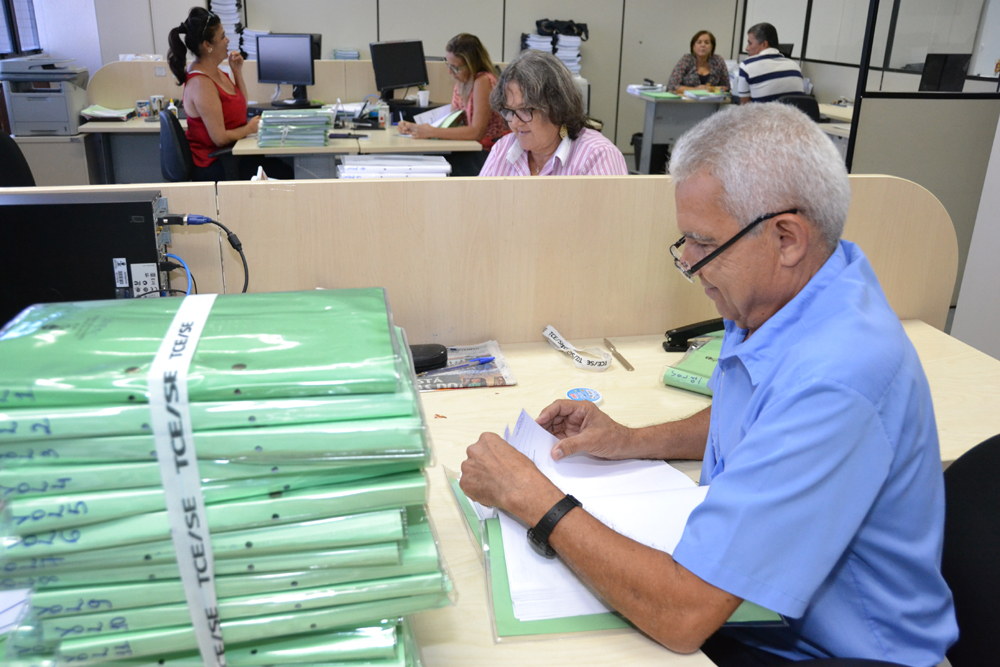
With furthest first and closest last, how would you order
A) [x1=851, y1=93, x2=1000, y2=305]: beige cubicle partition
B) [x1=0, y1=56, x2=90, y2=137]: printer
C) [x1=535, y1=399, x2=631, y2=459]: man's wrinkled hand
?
[x1=0, y1=56, x2=90, y2=137]: printer → [x1=851, y1=93, x2=1000, y2=305]: beige cubicle partition → [x1=535, y1=399, x2=631, y2=459]: man's wrinkled hand

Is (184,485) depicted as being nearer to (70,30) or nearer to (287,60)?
(287,60)

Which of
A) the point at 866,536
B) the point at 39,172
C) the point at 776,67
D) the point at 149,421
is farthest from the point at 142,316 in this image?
the point at 776,67

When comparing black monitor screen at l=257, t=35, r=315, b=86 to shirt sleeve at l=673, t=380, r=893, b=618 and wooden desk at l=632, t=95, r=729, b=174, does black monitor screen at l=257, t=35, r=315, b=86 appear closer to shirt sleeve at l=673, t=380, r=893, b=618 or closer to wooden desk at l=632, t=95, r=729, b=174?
Answer: wooden desk at l=632, t=95, r=729, b=174

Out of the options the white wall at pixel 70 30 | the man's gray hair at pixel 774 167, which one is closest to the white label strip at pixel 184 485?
the man's gray hair at pixel 774 167

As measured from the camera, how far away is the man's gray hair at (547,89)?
230cm

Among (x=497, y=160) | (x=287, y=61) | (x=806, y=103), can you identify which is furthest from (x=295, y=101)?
(x=806, y=103)

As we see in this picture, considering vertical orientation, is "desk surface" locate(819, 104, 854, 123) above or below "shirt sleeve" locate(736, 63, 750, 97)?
below

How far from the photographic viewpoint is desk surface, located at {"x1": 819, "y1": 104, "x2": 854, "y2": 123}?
5.47 meters

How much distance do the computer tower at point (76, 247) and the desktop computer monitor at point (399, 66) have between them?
368cm

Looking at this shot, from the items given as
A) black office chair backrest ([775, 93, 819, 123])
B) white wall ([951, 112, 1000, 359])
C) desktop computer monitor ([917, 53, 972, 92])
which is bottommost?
white wall ([951, 112, 1000, 359])

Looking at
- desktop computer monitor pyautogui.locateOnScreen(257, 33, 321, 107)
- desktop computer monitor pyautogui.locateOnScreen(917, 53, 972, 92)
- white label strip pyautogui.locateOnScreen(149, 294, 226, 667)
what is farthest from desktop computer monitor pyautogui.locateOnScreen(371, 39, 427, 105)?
white label strip pyautogui.locateOnScreen(149, 294, 226, 667)

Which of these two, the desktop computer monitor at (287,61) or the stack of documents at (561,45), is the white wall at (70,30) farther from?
the stack of documents at (561,45)

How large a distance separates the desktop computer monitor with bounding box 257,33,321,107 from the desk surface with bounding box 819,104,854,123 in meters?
3.85

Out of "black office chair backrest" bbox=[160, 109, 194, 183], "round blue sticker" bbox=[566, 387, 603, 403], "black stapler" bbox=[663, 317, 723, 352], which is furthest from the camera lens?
"black office chair backrest" bbox=[160, 109, 194, 183]
